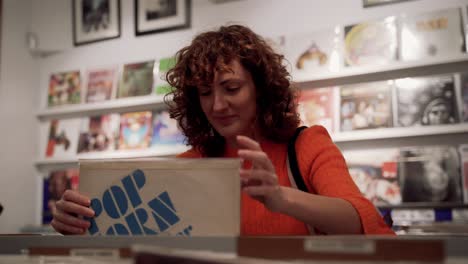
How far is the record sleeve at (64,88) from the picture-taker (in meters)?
3.51

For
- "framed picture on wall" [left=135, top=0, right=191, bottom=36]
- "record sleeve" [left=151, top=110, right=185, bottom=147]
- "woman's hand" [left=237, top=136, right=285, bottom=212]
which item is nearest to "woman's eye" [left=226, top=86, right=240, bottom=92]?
"woman's hand" [left=237, top=136, right=285, bottom=212]

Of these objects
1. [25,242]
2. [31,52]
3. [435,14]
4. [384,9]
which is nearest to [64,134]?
[31,52]

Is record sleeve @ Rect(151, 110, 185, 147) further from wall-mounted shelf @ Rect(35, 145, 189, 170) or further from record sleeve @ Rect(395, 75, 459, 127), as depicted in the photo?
record sleeve @ Rect(395, 75, 459, 127)

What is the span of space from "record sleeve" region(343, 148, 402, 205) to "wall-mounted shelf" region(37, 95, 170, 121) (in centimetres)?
127

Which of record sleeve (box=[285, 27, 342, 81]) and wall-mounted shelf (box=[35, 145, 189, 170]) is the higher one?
record sleeve (box=[285, 27, 342, 81])

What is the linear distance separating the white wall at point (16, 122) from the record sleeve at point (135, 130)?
84cm

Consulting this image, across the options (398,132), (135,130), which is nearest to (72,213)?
(398,132)

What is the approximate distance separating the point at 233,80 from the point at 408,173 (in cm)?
160

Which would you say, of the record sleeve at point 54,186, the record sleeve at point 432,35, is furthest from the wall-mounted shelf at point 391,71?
the record sleeve at point 54,186

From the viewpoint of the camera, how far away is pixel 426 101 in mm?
2492

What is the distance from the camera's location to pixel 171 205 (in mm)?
720

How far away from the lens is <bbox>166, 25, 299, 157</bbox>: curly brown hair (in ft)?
4.05

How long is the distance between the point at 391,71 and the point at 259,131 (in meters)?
1.58

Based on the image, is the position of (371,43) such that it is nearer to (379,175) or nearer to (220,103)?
(379,175)
